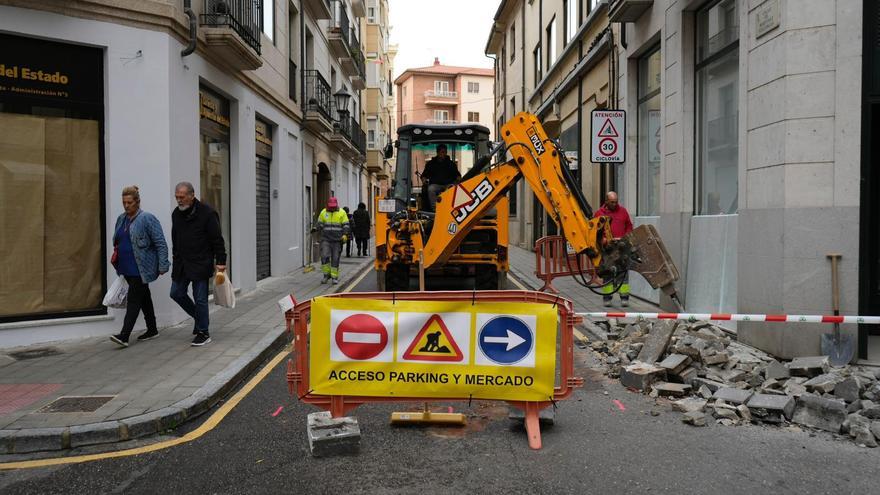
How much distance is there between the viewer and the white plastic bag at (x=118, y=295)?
7117 mm

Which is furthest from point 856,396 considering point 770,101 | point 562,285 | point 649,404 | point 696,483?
point 562,285

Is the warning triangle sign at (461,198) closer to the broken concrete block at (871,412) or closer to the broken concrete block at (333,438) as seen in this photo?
the broken concrete block at (333,438)

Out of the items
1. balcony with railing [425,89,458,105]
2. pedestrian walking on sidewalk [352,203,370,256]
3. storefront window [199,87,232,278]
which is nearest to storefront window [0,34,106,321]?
storefront window [199,87,232,278]

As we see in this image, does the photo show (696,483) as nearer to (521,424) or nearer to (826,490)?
(826,490)

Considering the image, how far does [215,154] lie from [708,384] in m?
8.78

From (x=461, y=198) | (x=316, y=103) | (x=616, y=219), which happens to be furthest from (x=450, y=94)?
(x=461, y=198)

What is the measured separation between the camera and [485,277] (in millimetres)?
9414

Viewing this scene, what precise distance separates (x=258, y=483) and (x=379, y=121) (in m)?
39.4

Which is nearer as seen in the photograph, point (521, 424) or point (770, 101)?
point (521, 424)

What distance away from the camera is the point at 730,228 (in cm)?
775

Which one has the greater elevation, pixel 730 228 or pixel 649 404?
pixel 730 228

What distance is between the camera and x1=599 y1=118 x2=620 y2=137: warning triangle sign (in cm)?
971

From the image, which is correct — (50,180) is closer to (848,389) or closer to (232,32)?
(232,32)

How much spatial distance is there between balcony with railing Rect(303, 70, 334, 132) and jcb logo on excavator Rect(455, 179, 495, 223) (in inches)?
417
